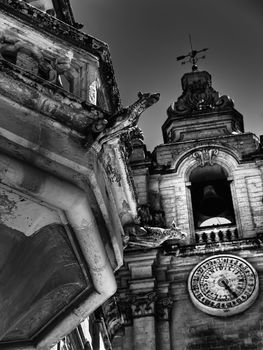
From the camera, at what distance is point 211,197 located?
23.3 meters

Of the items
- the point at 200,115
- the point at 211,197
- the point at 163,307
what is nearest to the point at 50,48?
the point at 163,307

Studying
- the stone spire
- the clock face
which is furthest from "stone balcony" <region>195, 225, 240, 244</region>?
the stone spire

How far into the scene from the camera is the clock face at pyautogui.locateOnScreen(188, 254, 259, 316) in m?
19.7

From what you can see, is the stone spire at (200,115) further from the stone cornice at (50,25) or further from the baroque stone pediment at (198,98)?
the stone cornice at (50,25)

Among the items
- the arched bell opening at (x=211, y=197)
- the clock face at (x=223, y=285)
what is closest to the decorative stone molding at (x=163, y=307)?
the clock face at (x=223, y=285)

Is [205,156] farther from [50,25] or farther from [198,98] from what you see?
[50,25]

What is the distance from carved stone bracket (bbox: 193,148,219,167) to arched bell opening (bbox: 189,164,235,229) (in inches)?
6.0

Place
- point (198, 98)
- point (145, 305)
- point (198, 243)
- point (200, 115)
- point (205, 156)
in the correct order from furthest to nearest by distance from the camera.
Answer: point (198, 98) → point (200, 115) → point (205, 156) → point (198, 243) → point (145, 305)

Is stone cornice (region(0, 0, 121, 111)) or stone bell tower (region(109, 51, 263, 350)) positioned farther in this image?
stone bell tower (region(109, 51, 263, 350))

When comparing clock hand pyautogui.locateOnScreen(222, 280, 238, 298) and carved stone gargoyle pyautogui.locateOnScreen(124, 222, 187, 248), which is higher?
clock hand pyautogui.locateOnScreen(222, 280, 238, 298)

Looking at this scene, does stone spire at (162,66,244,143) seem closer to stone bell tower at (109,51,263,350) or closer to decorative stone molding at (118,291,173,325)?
stone bell tower at (109,51,263,350)

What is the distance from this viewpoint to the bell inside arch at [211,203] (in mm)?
23203

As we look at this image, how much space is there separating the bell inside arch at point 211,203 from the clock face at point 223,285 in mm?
2734

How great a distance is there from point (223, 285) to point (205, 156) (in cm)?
506
